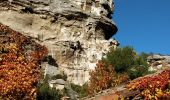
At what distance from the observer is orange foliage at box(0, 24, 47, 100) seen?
34.6 m

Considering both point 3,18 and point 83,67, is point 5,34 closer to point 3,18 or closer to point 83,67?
point 3,18

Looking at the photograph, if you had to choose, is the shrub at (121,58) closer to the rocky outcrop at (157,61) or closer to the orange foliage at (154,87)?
the rocky outcrop at (157,61)

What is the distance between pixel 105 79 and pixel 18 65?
422 inches

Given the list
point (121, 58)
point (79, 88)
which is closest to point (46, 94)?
point (79, 88)

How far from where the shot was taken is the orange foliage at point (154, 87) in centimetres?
1173

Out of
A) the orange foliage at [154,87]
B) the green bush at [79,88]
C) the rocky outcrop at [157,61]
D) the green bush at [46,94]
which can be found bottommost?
the green bush at [79,88]

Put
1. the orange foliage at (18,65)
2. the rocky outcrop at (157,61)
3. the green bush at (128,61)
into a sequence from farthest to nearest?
the rocky outcrop at (157,61), the green bush at (128,61), the orange foliage at (18,65)

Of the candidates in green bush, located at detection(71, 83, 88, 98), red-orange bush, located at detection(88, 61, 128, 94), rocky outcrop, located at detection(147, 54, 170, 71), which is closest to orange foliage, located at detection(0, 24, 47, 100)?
green bush, located at detection(71, 83, 88, 98)

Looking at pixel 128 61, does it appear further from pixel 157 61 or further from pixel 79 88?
pixel 157 61

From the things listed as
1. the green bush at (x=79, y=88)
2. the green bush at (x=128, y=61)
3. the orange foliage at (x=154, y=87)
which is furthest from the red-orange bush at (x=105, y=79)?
the orange foliage at (x=154, y=87)

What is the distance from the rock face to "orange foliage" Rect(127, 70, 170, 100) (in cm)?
4189

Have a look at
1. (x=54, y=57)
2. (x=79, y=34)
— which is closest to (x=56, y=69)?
(x=54, y=57)

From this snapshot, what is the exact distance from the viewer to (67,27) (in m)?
58.8

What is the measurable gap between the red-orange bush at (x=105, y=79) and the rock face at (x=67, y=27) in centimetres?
670
